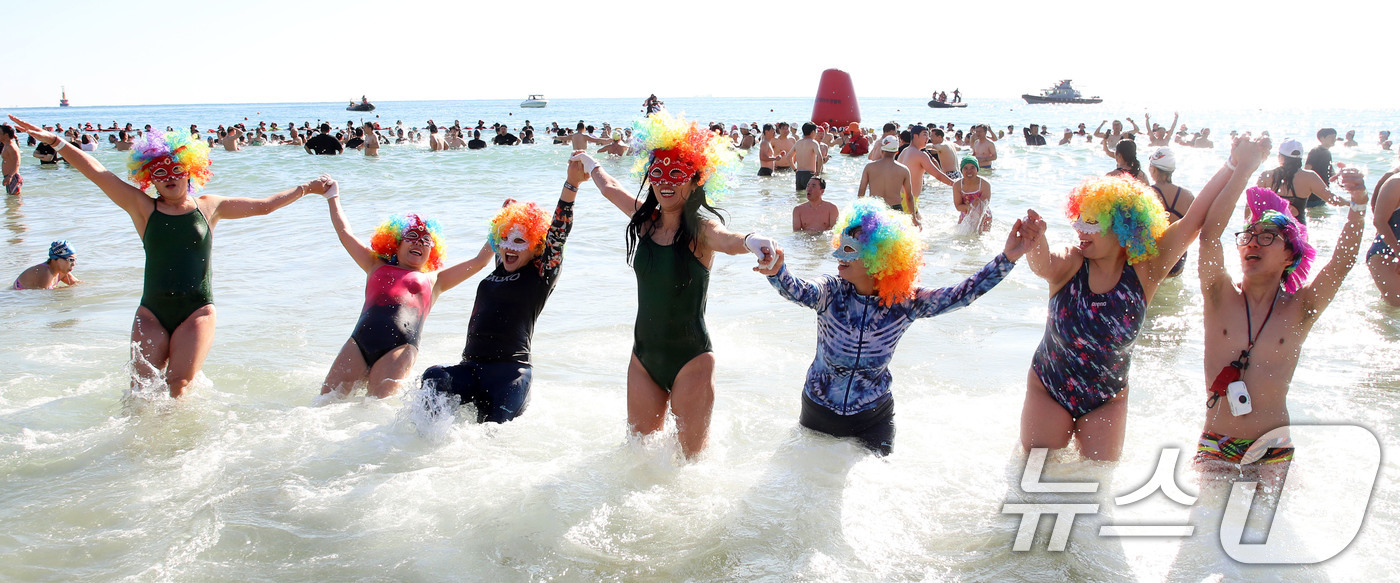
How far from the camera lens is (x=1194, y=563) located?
3389 millimetres

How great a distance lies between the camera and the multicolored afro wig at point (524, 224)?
15.1 feet

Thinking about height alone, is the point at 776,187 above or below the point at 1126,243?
below

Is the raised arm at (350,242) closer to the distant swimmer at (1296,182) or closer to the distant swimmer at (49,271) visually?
the distant swimmer at (49,271)

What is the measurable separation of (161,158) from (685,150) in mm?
3177

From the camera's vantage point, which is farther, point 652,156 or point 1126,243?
point 652,156

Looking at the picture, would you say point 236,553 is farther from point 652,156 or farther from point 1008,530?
point 1008,530

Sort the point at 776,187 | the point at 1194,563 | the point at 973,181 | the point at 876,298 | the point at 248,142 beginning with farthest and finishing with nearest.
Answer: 1. the point at 248,142
2. the point at 776,187
3. the point at 973,181
4. the point at 876,298
5. the point at 1194,563

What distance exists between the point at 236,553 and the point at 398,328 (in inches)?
69.7

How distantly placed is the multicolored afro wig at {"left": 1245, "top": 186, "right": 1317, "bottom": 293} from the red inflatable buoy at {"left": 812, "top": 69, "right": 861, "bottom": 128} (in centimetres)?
2808

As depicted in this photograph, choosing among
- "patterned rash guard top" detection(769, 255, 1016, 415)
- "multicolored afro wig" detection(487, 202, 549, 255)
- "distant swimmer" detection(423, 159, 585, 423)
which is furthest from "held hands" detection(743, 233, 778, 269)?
"multicolored afro wig" detection(487, 202, 549, 255)

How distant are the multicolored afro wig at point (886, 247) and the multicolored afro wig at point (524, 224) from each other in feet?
5.92

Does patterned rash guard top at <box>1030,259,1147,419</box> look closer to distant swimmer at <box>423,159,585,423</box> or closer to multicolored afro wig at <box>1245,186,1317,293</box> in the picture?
multicolored afro wig at <box>1245,186,1317,293</box>

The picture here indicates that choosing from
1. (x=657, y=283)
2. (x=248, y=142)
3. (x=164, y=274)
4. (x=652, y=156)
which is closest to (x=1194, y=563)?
(x=657, y=283)

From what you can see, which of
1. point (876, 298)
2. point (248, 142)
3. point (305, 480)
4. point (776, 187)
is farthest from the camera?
point (248, 142)
